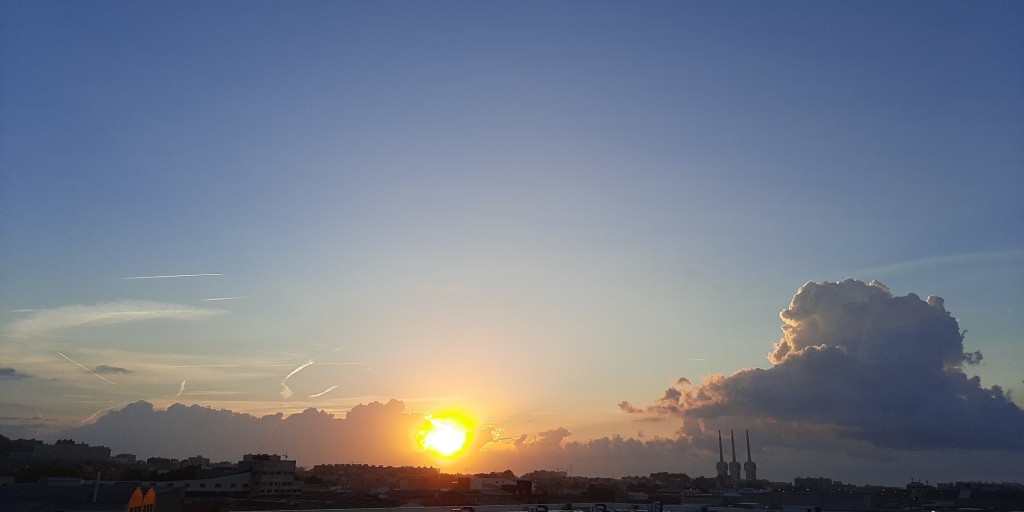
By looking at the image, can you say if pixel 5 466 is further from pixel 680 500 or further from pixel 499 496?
pixel 680 500

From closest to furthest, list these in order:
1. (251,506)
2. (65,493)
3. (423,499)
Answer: (65,493) < (251,506) < (423,499)

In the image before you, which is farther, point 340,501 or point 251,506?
point 340,501

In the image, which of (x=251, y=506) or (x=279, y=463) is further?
(x=279, y=463)

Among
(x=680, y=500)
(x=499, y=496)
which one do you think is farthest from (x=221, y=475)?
(x=680, y=500)

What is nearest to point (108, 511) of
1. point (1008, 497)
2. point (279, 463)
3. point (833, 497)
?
point (279, 463)

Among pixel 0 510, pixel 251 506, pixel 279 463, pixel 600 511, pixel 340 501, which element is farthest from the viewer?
pixel 279 463

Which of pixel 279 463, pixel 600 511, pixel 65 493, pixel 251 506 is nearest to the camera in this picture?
pixel 65 493

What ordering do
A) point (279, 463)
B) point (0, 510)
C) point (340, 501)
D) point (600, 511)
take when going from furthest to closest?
point (279, 463) < point (340, 501) < point (600, 511) < point (0, 510)

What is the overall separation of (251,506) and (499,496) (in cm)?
6086

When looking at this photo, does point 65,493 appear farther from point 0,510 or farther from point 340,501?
point 340,501

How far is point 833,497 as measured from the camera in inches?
5418

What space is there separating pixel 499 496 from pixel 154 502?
91.4m

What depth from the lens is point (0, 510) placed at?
66812 millimetres

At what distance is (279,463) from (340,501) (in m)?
32.2
